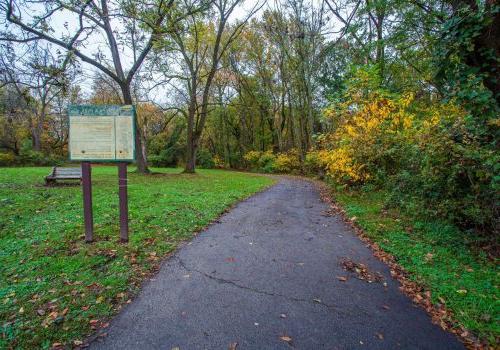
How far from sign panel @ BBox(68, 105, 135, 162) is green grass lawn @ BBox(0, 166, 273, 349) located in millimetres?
1551

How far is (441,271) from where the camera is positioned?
151 inches

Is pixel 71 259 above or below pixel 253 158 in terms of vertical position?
below

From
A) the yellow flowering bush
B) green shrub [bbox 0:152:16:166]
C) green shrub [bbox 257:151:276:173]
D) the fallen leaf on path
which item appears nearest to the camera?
the fallen leaf on path

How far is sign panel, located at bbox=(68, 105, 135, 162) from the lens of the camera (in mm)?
4473

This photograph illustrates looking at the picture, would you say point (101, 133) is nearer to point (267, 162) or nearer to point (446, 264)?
point (446, 264)

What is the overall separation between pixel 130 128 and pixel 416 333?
15.6 feet

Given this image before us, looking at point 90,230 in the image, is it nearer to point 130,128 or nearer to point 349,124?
point 130,128

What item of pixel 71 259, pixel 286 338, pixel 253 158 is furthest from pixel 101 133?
pixel 253 158

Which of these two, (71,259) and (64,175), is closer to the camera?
(71,259)

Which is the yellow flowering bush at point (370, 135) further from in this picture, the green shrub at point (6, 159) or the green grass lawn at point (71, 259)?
the green shrub at point (6, 159)

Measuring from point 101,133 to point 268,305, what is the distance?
149 inches

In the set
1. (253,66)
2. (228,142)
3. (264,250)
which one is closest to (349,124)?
(264,250)

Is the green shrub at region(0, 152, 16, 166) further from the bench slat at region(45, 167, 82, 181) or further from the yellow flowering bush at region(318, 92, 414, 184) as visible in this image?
the yellow flowering bush at region(318, 92, 414, 184)

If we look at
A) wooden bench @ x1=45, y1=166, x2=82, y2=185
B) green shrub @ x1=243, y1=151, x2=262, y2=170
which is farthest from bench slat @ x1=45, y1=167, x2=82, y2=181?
green shrub @ x1=243, y1=151, x2=262, y2=170
